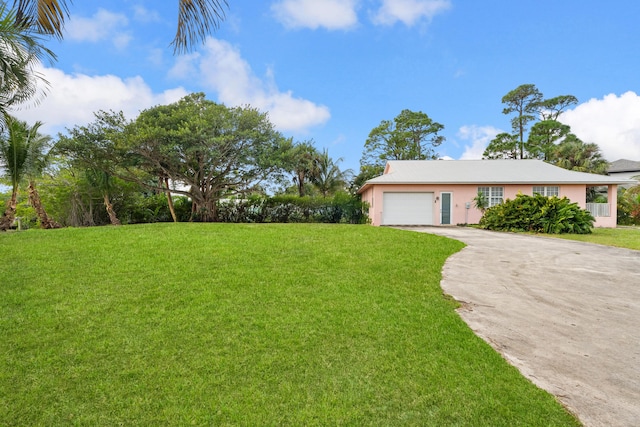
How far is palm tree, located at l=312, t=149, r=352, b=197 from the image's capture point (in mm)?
24688

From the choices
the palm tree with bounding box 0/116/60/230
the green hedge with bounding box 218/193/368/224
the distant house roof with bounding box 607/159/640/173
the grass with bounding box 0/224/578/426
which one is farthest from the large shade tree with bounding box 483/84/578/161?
the palm tree with bounding box 0/116/60/230

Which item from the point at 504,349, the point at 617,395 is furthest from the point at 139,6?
the point at 617,395

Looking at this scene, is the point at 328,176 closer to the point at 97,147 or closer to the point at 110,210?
the point at 110,210

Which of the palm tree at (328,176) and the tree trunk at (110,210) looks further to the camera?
the palm tree at (328,176)

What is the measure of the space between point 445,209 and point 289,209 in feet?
27.5

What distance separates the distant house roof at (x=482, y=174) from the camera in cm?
1617

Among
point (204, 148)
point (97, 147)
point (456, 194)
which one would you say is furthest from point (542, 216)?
point (97, 147)

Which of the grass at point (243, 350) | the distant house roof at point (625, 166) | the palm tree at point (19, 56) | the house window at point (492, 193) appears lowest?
the grass at point (243, 350)

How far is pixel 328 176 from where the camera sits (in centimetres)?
2503

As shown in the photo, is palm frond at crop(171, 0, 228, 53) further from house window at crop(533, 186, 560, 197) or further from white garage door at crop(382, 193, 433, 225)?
house window at crop(533, 186, 560, 197)

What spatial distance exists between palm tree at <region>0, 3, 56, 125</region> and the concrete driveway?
546cm

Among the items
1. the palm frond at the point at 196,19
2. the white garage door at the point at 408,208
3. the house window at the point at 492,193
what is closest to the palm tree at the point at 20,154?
the palm frond at the point at 196,19

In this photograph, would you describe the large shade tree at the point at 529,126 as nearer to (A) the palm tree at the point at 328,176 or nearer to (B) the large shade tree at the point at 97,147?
(A) the palm tree at the point at 328,176

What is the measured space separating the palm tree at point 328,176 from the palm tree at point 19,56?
1995 centimetres
